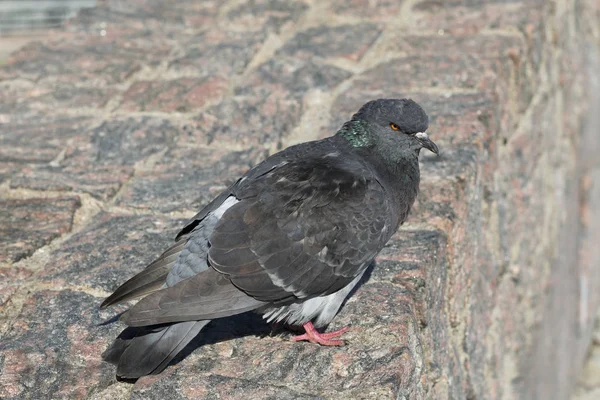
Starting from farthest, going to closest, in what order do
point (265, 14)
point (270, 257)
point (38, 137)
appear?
point (265, 14) < point (38, 137) < point (270, 257)

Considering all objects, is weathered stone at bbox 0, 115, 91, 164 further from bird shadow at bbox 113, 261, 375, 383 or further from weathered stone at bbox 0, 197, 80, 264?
bird shadow at bbox 113, 261, 375, 383

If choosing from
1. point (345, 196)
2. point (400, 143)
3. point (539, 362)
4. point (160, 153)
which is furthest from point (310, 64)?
point (539, 362)

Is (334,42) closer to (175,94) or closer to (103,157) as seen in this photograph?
(175,94)

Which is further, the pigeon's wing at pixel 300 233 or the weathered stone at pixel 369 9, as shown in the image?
the weathered stone at pixel 369 9

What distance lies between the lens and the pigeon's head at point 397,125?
142 inches

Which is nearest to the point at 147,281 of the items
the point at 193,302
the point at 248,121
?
the point at 193,302

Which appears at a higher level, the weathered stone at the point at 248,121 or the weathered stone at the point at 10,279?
the weathered stone at the point at 10,279

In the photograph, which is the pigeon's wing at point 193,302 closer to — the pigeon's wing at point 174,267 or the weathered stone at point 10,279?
the pigeon's wing at point 174,267

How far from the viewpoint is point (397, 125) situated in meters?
3.61

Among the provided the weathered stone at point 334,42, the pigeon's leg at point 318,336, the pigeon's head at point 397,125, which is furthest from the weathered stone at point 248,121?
the pigeon's leg at point 318,336

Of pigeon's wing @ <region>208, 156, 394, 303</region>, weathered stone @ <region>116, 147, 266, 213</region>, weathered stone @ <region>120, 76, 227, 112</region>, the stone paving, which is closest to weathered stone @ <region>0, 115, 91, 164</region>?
the stone paving

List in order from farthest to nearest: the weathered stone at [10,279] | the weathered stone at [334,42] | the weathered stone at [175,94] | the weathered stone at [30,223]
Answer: the weathered stone at [334,42]
the weathered stone at [175,94]
the weathered stone at [30,223]
the weathered stone at [10,279]

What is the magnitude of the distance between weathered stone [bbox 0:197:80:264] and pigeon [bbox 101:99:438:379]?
2.92 ft

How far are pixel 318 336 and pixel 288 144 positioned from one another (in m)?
1.60
